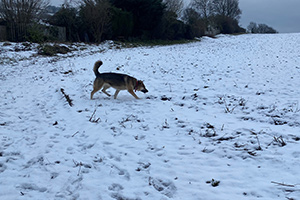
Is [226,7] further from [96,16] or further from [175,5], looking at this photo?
[96,16]

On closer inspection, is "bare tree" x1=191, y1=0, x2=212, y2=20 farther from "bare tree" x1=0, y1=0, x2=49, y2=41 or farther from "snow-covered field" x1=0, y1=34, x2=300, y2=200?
"snow-covered field" x1=0, y1=34, x2=300, y2=200

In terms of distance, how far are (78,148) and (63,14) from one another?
23.9 m

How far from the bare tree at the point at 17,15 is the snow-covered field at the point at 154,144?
13888 millimetres

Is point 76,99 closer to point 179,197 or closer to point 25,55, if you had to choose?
point 179,197

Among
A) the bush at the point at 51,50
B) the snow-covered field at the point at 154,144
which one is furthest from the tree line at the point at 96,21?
the snow-covered field at the point at 154,144

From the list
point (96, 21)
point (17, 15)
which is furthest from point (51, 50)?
point (96, 21)

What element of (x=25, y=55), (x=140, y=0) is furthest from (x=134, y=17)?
(x=25, y=55)

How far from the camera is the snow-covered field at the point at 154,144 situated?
275 centimetres

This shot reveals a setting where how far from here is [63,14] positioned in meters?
23.7

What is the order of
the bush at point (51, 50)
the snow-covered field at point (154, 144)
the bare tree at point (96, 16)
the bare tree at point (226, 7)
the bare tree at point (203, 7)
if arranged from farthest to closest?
the bare tree at point (226, 7)
the bare tree at point (203, 7)
the bare tree at point (96, 16)
the bush at point (51, 50)
the snow-covered field at point (154, 144)

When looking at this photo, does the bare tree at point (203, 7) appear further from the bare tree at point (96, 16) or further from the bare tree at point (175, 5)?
the bare tree at point (96, 16)

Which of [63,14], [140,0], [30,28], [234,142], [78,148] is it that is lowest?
[78,148]

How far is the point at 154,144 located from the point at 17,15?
20.6 metres

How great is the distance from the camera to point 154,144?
3961 mm
